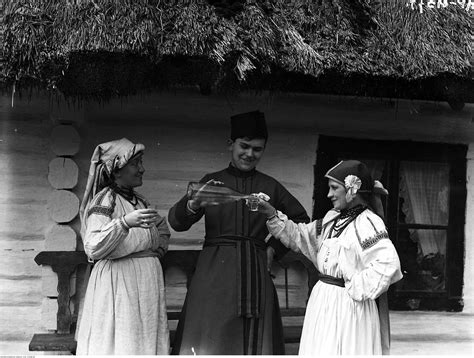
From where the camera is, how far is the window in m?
5.48

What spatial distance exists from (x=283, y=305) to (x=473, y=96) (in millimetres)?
1911

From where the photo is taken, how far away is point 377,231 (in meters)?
4.16

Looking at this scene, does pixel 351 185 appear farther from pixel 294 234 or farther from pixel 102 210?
pixel 102 210

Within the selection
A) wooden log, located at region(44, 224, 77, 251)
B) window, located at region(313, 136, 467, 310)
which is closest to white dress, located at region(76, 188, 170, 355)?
wooden log, located at region(44, 224, 77, 251)

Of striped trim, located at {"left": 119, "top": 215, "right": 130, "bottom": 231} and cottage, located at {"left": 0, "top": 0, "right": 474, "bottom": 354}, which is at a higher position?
cottage, located at {"left": 0, "top": 0, "right": 474, "bottom": 354}

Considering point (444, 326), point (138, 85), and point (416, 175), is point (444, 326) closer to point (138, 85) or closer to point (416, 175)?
point (416, 175)

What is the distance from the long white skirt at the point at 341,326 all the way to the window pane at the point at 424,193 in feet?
4.80

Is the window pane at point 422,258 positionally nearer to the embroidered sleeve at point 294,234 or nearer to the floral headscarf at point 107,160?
the embroidered sleeve at point 294,234

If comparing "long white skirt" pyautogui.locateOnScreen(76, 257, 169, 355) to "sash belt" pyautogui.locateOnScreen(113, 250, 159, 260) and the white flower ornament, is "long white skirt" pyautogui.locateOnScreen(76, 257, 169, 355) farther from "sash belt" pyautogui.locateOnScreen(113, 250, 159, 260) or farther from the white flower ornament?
the white flower ornament

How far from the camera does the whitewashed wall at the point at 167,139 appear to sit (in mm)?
5082

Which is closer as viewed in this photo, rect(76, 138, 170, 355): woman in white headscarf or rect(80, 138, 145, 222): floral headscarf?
rect(76, 138, 170, 355): woman in white headscarf

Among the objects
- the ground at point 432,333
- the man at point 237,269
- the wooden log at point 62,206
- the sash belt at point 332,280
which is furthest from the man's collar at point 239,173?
the ground at point 432,333

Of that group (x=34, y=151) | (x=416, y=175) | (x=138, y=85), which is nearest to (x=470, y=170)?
(x=416, y=175)

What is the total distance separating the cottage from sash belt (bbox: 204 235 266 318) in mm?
791
